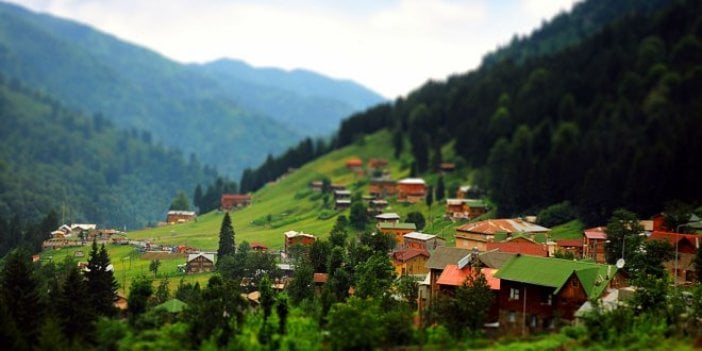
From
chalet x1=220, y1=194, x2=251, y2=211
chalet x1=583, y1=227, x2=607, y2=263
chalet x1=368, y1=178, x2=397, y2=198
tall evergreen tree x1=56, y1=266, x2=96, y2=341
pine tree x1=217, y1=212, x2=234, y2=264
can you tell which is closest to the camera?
tall evergreen tree x1=56, y1=266, x2=96, y2=341

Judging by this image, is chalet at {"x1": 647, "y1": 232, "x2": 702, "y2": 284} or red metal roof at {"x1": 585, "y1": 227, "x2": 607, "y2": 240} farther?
red metal roof at {"x1": 585, "y1": 227, "x2": 607, "y2": 240}

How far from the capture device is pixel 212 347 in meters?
46.1

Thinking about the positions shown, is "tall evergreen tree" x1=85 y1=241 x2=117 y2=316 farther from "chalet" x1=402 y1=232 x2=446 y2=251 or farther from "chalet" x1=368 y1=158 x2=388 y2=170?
"chalet" x1=368 y1=158 x2=388 y2=170

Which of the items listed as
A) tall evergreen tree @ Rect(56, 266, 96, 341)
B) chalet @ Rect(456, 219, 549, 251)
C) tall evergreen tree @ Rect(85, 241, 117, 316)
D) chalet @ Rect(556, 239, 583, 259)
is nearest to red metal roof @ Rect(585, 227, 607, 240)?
chalet @ Rect(556, 239, 583, 259)

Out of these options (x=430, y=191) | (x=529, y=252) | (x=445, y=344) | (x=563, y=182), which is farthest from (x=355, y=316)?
(x=430, y=191)

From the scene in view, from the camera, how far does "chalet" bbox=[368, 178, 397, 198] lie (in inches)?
5192

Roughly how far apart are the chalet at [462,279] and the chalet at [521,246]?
42.3 ft

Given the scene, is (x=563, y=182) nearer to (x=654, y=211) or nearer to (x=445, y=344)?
(x=654, y=211)

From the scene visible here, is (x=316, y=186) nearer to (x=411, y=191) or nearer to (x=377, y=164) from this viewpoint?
(x=377, y=164)

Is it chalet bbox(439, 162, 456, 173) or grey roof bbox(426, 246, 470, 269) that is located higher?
chalet bbox(439, 162, 456, 173)

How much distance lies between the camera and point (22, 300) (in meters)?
52.3

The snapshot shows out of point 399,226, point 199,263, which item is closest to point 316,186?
point 399,226

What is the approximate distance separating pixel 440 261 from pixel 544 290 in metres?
12.0

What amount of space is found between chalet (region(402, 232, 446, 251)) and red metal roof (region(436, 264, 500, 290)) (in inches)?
984
